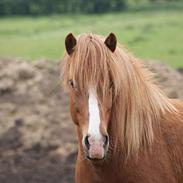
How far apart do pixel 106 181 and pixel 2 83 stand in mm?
7682

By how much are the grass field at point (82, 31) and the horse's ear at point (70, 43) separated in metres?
10.9

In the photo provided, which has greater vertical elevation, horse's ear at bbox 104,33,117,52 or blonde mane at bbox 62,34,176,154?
horse's ear at bbox 104,33,117,52

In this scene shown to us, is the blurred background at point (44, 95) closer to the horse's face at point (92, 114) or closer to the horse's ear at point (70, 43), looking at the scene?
the horse's ear at point (70, 43)

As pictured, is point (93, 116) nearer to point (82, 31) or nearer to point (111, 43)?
point (111, 43)

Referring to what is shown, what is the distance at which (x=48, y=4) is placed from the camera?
3241 centimetres

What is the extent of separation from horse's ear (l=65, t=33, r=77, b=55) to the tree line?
1044 inches

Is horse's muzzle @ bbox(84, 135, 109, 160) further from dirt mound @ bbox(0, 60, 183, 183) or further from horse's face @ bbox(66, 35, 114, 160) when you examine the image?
dirt mound @ bbox(0, 60, 183, 183)

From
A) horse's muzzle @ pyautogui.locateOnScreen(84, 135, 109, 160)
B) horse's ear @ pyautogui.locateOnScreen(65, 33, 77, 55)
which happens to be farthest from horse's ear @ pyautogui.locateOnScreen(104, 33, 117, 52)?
horse's muzzle @ pyautogui.locateOnScreen(84, 135, 109, 160)

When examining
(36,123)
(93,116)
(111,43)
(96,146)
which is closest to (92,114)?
(93,116)

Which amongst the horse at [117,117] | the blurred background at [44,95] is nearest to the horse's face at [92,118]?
the horse at [117,117]

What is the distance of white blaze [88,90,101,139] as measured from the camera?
4.36 meters

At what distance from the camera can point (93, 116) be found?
14.7 feet

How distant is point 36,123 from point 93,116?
21.5 ft

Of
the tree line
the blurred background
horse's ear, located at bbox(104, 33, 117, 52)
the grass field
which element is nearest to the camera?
horse's ear, located at bbox(104, 33, 117, 52)
